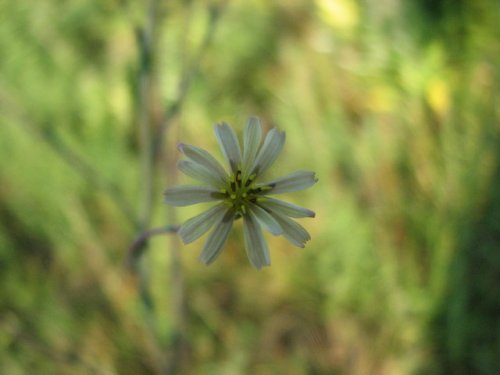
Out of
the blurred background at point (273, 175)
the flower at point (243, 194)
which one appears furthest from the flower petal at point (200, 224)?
the blurred background at point (273, 175)

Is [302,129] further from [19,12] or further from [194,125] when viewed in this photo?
[19,12]

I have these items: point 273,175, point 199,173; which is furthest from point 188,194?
point 273,175

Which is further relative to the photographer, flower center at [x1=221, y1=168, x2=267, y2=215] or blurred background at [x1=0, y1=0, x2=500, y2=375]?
blurred background at [x1=0, y1=0, x2=500, y2=375]

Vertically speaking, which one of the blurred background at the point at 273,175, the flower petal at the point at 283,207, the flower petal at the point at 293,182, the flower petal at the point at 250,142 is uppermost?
the blurred background at the point at 273,175

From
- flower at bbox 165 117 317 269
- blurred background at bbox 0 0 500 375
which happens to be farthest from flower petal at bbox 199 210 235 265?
blurred background at bbox 0 0 500 375

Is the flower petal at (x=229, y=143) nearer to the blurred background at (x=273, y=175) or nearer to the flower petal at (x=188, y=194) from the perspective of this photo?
the flower petal at (x=188, y=194)

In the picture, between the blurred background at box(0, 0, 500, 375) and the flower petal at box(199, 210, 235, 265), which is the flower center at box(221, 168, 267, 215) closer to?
the flower petal at box(199, 210, 235, 265)

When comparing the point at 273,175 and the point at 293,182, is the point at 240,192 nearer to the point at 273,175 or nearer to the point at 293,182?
the point at 293,182
